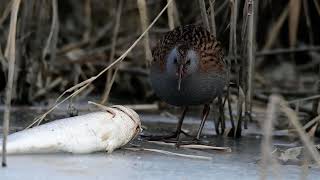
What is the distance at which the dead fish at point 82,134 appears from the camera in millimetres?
2645

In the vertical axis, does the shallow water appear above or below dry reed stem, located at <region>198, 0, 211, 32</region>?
below

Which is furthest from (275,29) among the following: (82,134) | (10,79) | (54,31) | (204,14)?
(10,79)

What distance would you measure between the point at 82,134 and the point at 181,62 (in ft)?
2.72

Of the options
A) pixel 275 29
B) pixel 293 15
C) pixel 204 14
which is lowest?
pixel 275 29

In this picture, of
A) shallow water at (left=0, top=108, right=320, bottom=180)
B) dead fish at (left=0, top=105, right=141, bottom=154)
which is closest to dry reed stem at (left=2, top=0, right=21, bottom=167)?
shallow water at (left=0, top=108, right=320, bottom=180)

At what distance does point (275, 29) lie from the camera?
560 cm

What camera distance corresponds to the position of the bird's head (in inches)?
135

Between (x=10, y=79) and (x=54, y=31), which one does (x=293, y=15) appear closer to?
(x=54, y=31)

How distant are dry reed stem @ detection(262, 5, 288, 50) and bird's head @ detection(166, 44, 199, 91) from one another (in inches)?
82.9

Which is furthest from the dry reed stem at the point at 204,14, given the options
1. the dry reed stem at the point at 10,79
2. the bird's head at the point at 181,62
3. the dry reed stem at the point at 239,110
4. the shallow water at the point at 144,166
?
the dry reed stem at the point at 10,79

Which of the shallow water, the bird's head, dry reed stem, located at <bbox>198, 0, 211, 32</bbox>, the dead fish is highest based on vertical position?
dry reed stem, located at <bbox>198, 0, 211, 32</bbox>

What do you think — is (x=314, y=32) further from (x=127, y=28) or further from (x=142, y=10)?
(x=142, y=10)

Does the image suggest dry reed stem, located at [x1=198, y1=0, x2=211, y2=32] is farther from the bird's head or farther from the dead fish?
the dead fish

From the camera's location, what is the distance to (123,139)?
9.43 feet
